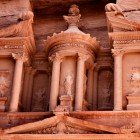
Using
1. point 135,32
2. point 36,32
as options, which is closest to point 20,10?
point 36,32

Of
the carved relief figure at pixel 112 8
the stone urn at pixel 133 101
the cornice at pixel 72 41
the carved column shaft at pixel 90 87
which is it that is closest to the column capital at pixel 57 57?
the cornice at pixel 72 41

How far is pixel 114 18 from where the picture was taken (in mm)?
14430

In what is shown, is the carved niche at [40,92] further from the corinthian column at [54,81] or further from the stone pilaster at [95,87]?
the stone pilaster at [95,87]

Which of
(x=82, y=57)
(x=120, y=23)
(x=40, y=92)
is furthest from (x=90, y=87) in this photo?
(x=120, y=23)

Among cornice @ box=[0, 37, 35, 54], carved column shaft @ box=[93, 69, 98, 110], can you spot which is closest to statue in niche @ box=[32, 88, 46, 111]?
cornice @ box=[0, 37, 35, 54]

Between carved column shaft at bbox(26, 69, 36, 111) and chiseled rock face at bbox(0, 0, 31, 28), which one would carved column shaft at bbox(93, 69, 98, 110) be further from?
chiseled rock face at bbox(0, 0, 31, 28)

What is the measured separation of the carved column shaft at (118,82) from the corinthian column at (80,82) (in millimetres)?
924

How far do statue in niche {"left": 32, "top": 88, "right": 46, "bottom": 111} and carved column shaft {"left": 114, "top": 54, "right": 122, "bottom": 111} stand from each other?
2.33 meters

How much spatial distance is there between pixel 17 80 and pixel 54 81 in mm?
1064

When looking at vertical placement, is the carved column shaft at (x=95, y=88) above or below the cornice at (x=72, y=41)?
below

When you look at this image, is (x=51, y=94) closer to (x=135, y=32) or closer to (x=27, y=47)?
(x=27, y=47)

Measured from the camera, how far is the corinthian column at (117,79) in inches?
516

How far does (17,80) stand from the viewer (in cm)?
1395

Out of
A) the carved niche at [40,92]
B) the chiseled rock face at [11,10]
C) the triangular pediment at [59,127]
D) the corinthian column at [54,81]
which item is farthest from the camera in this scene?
the chiseled rock face at [11,10]
